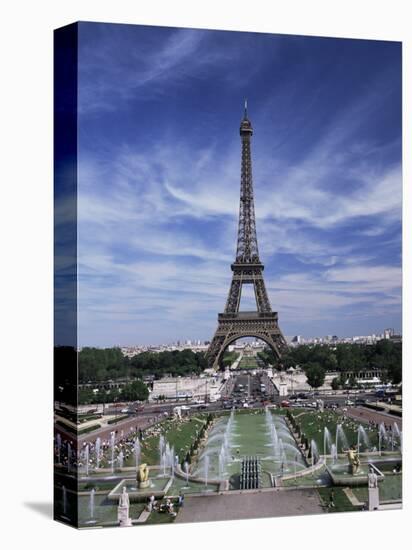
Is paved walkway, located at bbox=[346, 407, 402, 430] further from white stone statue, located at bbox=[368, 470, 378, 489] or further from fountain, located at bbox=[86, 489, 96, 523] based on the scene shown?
fountain, located at bbox=[86, 489, 96, 523]

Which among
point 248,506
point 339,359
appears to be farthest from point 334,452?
point 248,506

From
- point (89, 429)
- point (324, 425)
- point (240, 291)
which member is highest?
point (240, 291)

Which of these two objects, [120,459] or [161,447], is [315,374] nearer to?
[161,447]

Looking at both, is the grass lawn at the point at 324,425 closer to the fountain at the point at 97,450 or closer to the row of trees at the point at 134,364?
the row of trees at the point at 134,364

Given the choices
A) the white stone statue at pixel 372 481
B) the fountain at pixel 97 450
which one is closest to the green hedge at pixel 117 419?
the fountain at pixel 97 450

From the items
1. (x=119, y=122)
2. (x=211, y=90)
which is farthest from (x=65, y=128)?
(x=211, y=90)
